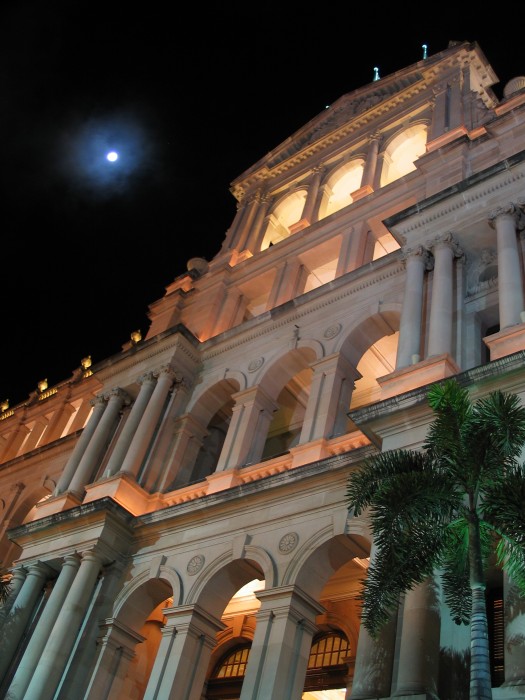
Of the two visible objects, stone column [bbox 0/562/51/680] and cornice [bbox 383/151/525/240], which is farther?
stone column [bbox 0/562/51/680]

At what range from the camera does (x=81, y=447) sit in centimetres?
2681

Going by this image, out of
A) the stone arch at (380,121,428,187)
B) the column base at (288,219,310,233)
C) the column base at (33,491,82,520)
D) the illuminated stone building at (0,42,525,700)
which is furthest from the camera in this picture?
the stone arch at (380,121,428,187)

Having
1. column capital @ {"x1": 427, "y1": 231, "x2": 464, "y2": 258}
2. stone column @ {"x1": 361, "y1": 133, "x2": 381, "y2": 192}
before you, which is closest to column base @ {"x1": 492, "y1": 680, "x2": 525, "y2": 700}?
column capital @ {"x1": 427, "y1": 231, "x2": 464, "y2": 258}

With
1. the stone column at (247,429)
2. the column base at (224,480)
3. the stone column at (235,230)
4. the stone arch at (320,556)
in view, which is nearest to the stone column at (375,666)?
the stone arch at (320,556)

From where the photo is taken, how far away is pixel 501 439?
1088cm

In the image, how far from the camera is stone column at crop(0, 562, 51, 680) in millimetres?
21062

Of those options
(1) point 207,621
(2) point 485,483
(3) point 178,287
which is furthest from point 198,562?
(3) point 178,287

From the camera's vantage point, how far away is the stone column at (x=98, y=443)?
25328 mm

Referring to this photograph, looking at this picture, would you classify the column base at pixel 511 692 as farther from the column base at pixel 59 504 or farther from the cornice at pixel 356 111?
the cornice at pixel 356 111

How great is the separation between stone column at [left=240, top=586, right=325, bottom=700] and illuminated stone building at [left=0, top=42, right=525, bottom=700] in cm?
5

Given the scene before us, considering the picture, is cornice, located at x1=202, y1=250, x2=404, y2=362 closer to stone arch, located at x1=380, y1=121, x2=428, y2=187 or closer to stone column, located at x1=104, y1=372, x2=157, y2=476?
stone column, located at x1=104, y1=372, x2=157, y2=476

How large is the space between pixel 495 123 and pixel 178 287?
14.7 metres

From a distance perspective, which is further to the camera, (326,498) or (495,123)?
(495,123)

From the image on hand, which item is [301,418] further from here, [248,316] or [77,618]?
[77,618]
